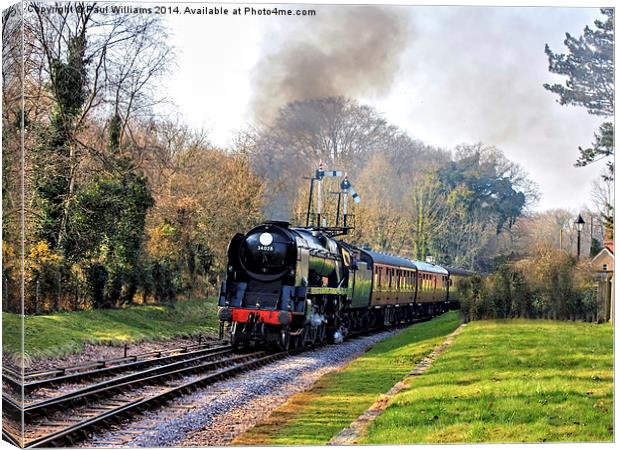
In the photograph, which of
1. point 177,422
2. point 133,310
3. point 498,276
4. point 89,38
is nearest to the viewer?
point 177,422

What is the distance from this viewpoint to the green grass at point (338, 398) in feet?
42.1

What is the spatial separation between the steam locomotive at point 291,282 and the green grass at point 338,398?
5.58ft

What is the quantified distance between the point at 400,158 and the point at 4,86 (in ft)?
21.3

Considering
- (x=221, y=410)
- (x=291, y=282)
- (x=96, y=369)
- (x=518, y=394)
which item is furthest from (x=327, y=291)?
(x=518, y=394)

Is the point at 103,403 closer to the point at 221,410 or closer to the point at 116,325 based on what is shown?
the point at 221,410

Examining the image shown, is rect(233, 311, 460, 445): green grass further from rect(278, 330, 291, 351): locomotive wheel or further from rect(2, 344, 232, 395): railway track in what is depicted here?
rect(2, 344, 232, 395): railway track

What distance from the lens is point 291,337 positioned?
2164cm

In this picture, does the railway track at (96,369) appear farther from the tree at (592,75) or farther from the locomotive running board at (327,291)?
the tree at (592,75)

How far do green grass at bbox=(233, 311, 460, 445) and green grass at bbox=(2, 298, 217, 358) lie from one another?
3.90 metres

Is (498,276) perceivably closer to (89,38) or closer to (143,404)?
(143,404)

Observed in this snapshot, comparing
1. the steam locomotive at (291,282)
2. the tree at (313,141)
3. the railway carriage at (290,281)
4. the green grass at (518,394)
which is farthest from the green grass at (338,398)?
the tree at (313,141)

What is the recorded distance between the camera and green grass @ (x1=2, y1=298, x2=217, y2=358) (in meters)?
17.2

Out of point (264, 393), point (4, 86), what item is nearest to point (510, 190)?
point (264, 393)

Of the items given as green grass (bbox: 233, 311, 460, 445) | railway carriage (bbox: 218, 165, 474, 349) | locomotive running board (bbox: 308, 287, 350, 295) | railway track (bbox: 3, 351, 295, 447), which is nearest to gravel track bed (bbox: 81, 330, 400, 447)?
railway track (bbox: 3, 351, 295, 447)
